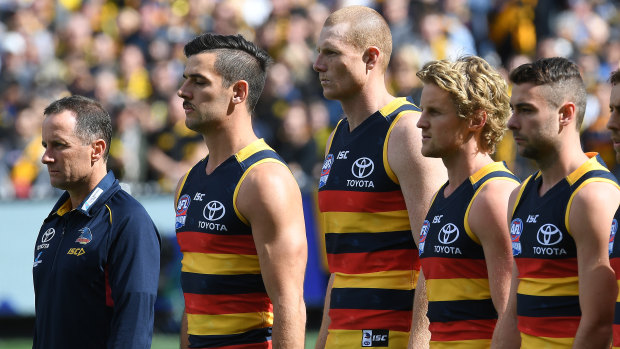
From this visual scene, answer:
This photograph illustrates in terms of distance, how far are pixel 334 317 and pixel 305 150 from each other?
658 centimetres

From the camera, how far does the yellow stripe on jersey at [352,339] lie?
5320mm

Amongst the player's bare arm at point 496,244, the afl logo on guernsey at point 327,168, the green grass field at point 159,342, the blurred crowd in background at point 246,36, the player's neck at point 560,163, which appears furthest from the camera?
the blurred crowd in background at point 246,36

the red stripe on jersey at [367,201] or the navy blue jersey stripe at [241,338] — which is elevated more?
the red stripe on jersey at [367,201]

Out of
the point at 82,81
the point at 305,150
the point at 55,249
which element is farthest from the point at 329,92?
the point at 82,81

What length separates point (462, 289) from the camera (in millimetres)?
4926

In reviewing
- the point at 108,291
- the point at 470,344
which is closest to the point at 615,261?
the point at 470,344

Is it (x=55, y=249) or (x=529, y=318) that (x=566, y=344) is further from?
(x=55, y=249)

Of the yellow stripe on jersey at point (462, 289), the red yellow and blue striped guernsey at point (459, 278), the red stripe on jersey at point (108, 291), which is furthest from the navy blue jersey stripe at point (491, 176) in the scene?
the red stripe on jersey at point (108, 291)

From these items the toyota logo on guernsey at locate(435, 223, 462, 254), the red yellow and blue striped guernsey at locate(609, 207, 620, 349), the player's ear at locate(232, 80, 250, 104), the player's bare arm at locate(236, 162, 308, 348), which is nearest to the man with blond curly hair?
the toyota logo on guernsey at locate(435, 223, 462, 254)

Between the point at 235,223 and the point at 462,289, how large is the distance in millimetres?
1142

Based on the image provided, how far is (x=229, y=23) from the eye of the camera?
15219mm

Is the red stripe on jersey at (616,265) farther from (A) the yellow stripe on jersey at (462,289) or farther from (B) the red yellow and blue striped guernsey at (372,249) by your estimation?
(B) the red yellow and blue striped guernsey at (372,249)

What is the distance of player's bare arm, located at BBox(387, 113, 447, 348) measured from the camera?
5207 millimetres

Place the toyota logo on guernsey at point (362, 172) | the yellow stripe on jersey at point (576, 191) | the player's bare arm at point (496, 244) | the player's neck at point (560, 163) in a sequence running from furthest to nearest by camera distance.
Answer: the toyota logo on guernsey at point (362, 172) < the player's bare arm at point (496, 244) < the player's neck at point (560, 163) < the yellow stripe on jersey at point (576, 191)
